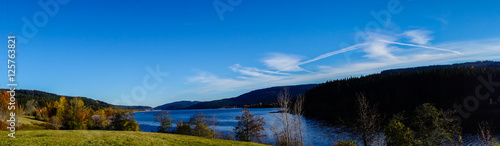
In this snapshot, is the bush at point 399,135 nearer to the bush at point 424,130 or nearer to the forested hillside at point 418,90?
the bush at point 424,130

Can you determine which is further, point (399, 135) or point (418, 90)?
point (418, 90)

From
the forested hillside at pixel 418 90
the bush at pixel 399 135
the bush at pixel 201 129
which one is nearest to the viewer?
the bush at pixel 399 135

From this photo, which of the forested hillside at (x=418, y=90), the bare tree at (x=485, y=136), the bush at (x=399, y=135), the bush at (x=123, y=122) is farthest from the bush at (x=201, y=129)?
the forested hillside at (x=418, y=90)

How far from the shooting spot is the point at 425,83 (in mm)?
125562

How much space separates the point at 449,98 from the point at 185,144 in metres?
127

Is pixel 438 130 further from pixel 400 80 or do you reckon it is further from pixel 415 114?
pixel 400 80

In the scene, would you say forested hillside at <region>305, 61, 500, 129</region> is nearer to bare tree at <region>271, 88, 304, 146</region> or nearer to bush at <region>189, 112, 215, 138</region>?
bare tree at <region>271, 88, 304, 146</region>

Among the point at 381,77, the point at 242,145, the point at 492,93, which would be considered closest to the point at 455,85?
the point at 492,93

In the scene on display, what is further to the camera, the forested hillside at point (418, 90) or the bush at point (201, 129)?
the forested hillside at point (418, 90)

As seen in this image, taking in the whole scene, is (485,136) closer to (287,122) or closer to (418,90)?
(287,122)

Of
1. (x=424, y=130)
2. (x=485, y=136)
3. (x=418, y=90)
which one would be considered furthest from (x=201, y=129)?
(x=418, y=90)

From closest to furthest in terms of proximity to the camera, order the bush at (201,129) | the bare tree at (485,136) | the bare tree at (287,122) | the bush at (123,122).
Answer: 1. the bare tree at (485,136)
2. the bare tree at (287,122)
3. the bush at (201,129)
4. the bush at (123,122)

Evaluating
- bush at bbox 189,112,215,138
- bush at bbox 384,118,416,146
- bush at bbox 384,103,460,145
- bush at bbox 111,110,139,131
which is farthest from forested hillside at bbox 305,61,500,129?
bush at bbox 111,110,139,131

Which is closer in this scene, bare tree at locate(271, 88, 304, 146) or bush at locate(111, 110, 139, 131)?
bare tree at locate(271, 88, 304, 146)
